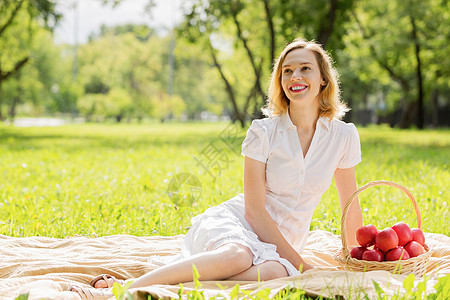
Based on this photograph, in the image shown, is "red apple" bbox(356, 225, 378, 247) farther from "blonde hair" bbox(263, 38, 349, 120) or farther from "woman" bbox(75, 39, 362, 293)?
"blonde hair" bbox(263, 38, 349, 120)

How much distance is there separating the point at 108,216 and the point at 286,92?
Answer: 2.54 m

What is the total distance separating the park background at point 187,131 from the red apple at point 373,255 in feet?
4.90

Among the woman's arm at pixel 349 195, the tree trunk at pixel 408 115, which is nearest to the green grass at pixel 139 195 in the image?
the woman's arm at pixel 349 195

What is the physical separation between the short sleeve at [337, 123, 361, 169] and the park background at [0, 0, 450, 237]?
1316 millimetres

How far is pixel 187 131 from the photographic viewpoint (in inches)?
1033

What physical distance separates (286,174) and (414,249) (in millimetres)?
909

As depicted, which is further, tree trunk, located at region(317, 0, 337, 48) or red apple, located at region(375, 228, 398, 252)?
tree trunk, located at region(317, 0, 337, 48)

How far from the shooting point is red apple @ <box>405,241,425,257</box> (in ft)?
10.3

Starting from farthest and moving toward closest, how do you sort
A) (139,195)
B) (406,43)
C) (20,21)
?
(406,43), (20,21), (139,195)

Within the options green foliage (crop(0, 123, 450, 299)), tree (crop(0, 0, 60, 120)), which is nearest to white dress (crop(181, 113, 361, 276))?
green foliage (crop(0, 123, 450, 299))

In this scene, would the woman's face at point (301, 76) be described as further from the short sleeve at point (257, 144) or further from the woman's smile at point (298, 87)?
the short sleeve at point (257, 144)

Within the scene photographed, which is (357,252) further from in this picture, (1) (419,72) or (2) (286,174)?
(1) (419,72)

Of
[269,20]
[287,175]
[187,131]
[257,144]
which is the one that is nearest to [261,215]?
[287,175]

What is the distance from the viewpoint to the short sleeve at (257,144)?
10.8ft
